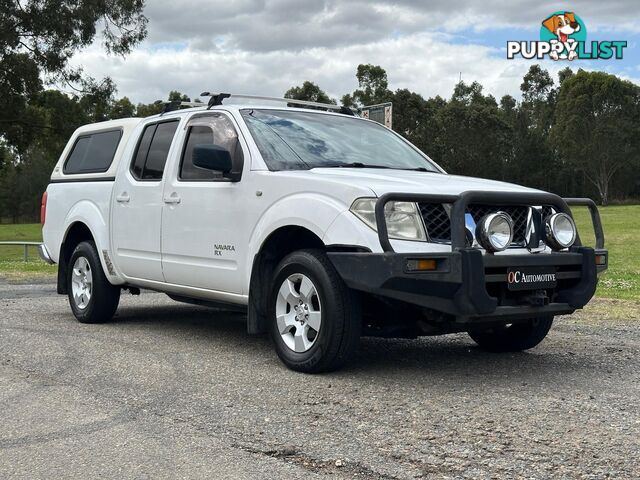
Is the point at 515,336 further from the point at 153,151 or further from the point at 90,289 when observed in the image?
the point at 90,289

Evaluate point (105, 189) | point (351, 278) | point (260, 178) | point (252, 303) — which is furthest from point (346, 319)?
point (105, 189)

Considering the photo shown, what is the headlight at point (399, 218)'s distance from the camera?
16.9 ft

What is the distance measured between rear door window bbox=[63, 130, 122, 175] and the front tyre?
127 inches

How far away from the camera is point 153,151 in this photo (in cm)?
755

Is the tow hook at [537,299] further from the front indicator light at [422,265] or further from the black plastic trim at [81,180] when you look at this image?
the black plastic trim at [81,180]

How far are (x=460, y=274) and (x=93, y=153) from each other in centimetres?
501

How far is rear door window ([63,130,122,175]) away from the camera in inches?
325

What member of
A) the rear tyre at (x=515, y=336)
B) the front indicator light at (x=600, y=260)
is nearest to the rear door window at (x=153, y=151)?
the rear tyre at (x=515, y=336)

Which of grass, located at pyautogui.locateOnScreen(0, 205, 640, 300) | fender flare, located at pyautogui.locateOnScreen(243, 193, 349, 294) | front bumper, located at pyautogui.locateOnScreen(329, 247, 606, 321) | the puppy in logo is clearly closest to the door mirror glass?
fender flare, located at pyautogui.locateOnScreen(243, 193, 349, 294)

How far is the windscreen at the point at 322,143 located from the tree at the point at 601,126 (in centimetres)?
6626

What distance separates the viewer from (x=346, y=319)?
5.30m

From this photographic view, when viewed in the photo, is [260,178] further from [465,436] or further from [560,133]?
[560,133]

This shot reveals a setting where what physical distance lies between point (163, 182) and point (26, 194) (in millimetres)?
90586

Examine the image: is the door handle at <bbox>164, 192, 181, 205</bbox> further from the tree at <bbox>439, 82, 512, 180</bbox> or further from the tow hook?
the tree at <bbox>439, 82, 512, 180</bbox>
